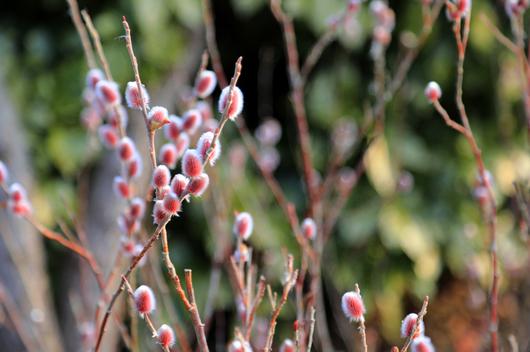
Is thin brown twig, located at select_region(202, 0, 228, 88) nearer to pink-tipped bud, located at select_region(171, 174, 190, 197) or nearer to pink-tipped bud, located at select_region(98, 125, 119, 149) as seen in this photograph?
pink-tipped bud, located at select_region(98, 125, 119, 149)

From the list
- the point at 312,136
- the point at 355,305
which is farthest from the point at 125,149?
the point at 312,136

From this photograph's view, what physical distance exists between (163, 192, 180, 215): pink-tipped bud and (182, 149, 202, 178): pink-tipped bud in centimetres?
2

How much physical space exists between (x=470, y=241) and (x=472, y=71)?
1.90ft

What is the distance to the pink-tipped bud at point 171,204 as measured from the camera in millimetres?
580

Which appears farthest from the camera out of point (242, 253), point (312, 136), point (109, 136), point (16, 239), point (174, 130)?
point (312, 136)

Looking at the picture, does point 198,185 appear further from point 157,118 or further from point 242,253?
point 242,253

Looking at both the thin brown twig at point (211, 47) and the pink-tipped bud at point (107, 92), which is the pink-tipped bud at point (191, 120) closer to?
the pink-tipped bud at point (107, 92)

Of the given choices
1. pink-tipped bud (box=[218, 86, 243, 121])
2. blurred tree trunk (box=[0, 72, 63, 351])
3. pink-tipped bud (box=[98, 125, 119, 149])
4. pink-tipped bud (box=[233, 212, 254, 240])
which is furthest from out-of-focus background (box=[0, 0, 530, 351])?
pink-tipped bud (box=[218, 86, 243, 121])

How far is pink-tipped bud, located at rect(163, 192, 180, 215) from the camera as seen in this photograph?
580 mm

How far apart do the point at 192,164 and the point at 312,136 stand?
1744mm

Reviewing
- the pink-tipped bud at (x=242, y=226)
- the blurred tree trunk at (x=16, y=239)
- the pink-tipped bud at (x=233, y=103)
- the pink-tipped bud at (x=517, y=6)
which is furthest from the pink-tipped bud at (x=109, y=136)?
the blurred tree trunk at (x=16, y=239)

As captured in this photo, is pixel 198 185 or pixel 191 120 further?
pixel 191 120

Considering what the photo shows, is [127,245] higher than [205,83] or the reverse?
the reverse

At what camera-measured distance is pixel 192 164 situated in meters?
0.58
